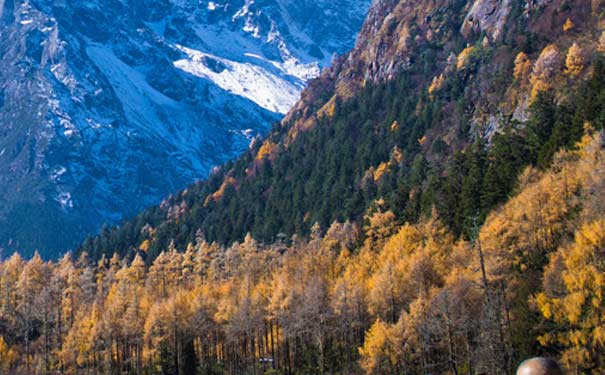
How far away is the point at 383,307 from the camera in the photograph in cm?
9406

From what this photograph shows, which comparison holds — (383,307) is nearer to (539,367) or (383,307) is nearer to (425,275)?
(425,275)

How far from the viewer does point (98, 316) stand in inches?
4958

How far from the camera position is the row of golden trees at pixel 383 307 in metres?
74.1

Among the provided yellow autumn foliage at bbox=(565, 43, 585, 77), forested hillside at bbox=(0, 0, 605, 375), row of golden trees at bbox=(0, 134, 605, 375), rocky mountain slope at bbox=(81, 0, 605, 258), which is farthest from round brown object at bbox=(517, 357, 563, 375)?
yellow autumn foliage at bbox=(565, 43, 585, 77)

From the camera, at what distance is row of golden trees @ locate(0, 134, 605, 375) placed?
7406 centimetres

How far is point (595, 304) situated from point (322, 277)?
54.5 m

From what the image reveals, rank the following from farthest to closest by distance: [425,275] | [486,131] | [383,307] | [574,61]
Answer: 1. [486,131]
2. [574,61]
3. [425,275]
4. [383,307]

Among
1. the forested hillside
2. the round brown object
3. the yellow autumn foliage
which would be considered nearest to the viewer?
the round brown object

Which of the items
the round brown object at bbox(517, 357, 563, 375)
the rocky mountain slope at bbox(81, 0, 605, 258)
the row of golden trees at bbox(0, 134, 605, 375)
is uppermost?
the rocky mountain slope at bbox(81, 0, 605, 258)

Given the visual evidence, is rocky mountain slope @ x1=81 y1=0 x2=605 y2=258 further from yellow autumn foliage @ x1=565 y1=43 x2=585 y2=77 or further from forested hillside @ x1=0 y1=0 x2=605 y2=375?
forested hillside @ x1=0 y1=0 x2=605 y2=375

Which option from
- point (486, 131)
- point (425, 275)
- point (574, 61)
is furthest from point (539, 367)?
point (486, 131)

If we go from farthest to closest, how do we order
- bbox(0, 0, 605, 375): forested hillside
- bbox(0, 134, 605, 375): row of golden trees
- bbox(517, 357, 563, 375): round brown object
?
bbox(0, 0, 605, 375): forested hillside < bbox(0, 134, 605, 375): row of golden trees < bbox(517, 357, 563, 375): round brown object

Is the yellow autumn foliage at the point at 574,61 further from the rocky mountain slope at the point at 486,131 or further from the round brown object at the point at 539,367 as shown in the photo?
the round brown object at the point at 539,367

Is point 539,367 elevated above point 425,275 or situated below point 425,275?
below
